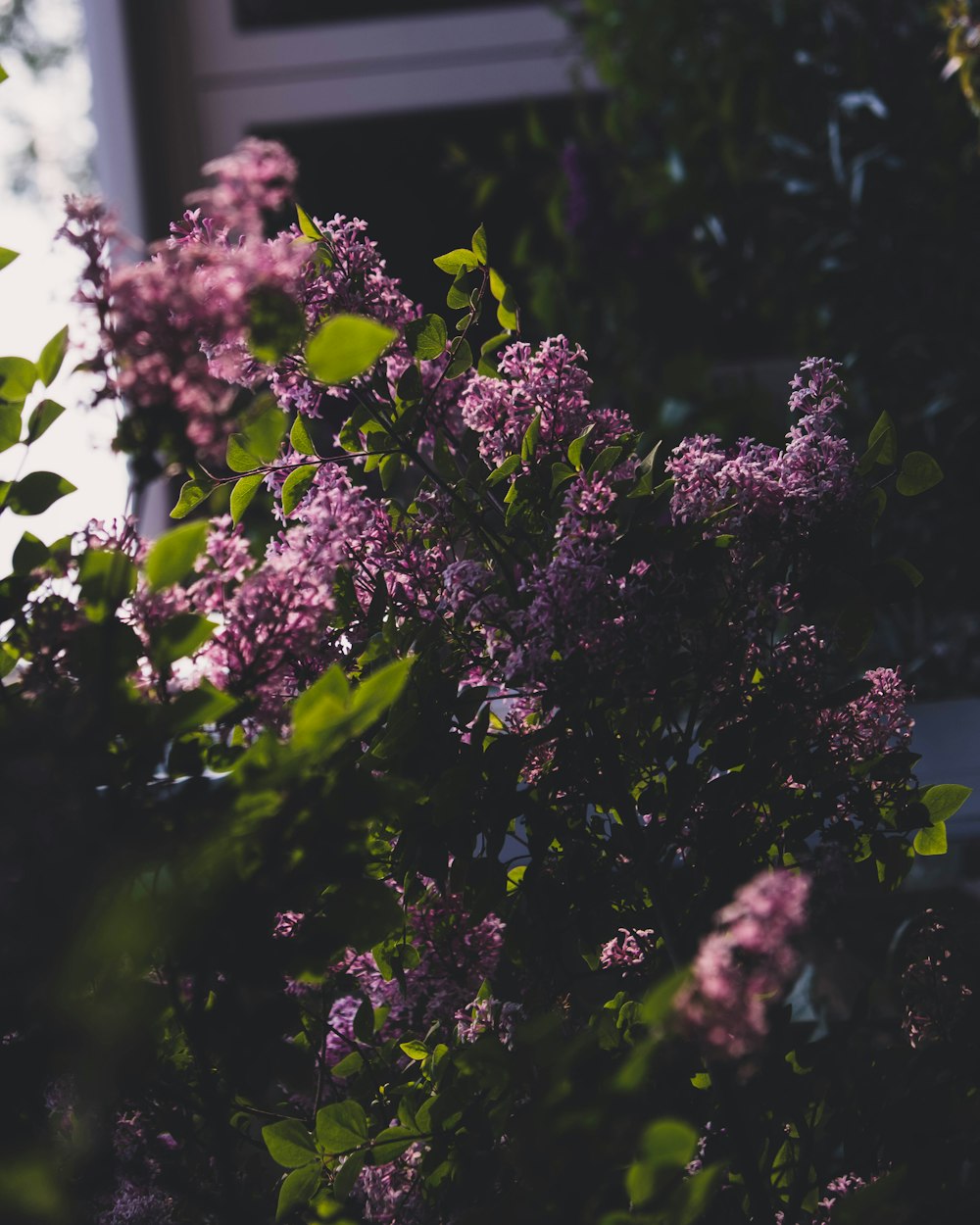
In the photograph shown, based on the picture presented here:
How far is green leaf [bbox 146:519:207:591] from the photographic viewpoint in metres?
0.33

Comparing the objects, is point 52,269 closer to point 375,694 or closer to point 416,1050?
point 375,694

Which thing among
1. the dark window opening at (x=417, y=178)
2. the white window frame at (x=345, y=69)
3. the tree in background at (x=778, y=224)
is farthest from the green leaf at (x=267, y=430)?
the white window frame at (x=345, y=69)

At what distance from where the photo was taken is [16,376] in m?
0.40

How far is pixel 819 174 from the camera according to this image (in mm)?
1554

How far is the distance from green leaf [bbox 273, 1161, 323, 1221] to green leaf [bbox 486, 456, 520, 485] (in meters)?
0.30

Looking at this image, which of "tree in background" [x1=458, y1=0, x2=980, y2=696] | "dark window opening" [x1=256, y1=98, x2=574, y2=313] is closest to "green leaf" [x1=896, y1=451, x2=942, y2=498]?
"tree in background" [x1=458, y1=0, x2=980, y2=696]

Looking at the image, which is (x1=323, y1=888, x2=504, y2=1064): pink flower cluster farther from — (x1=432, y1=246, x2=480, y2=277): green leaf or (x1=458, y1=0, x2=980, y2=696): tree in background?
(x1=458, y1=0, x2=980, y2=696): tree in background

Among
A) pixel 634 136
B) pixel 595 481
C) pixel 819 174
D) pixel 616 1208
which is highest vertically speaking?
pixel 634 136

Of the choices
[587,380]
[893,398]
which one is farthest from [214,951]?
[893,398]

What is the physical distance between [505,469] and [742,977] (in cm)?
27

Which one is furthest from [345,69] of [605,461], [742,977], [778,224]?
[742,977]

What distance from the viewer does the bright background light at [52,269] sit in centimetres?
36

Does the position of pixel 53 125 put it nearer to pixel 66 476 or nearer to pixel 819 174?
pixel 819 174

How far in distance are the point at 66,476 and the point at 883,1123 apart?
432mm
